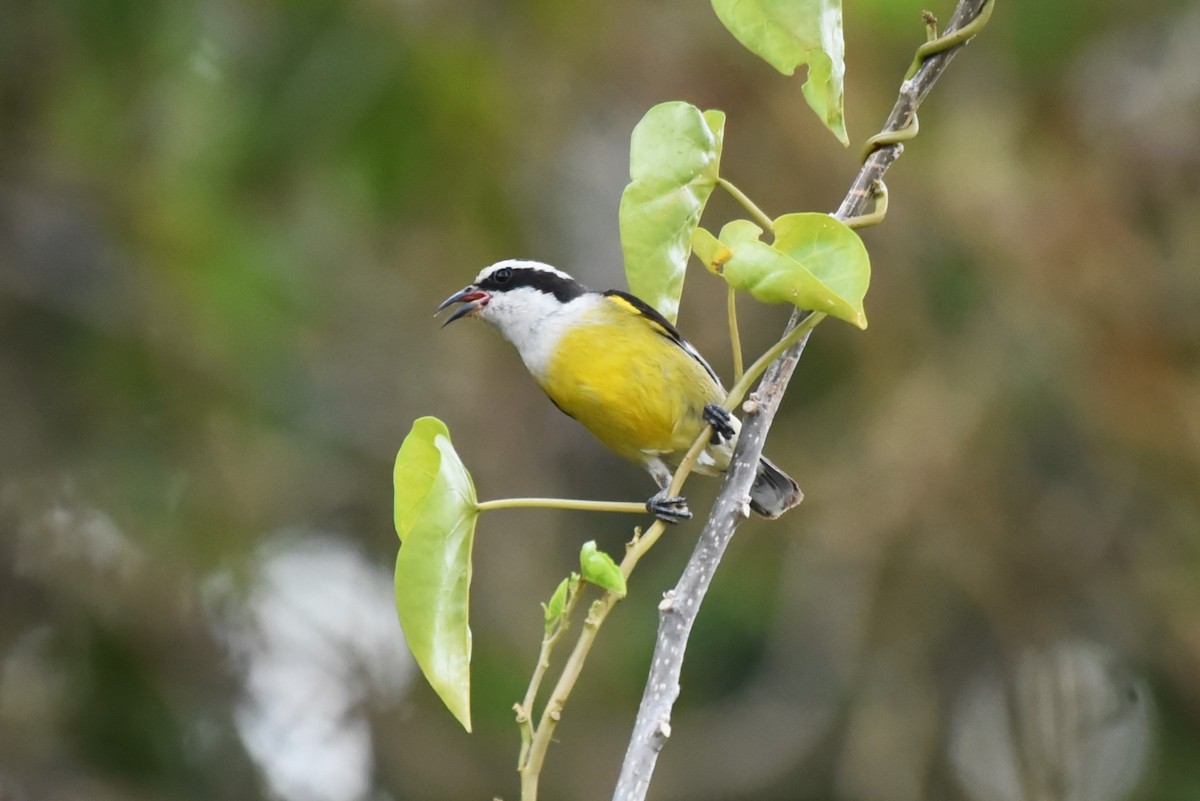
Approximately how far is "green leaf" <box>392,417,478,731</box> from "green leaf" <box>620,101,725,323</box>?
40 cm

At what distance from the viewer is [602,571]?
6.31ft

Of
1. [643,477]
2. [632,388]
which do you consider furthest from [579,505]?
[643,477]

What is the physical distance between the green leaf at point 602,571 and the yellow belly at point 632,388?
195cm

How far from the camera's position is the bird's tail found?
4109 millimetres

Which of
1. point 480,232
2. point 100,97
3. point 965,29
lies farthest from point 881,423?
point 965,29

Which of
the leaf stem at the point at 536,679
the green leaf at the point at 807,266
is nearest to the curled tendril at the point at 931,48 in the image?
the green leaf at the point at 807,266

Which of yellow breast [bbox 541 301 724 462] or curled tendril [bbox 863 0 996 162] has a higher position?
yellow breast [bbox 541 301 724 462]

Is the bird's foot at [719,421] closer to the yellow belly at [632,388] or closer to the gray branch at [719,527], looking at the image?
the yellow belly at [632,388]

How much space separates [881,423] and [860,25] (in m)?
1.85

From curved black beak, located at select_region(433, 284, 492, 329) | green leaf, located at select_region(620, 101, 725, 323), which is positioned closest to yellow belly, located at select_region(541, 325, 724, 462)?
curved black beak, located at select_region(433, 284, 492, 329)

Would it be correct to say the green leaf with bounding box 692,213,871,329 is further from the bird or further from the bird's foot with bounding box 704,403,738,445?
the bird

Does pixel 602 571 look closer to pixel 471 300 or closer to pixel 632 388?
pixel 632 388

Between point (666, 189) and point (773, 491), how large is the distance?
85.8 inches

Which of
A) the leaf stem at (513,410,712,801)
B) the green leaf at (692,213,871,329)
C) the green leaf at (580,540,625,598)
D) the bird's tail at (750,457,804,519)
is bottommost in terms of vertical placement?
the leaf stem at (513,410,712,801)
